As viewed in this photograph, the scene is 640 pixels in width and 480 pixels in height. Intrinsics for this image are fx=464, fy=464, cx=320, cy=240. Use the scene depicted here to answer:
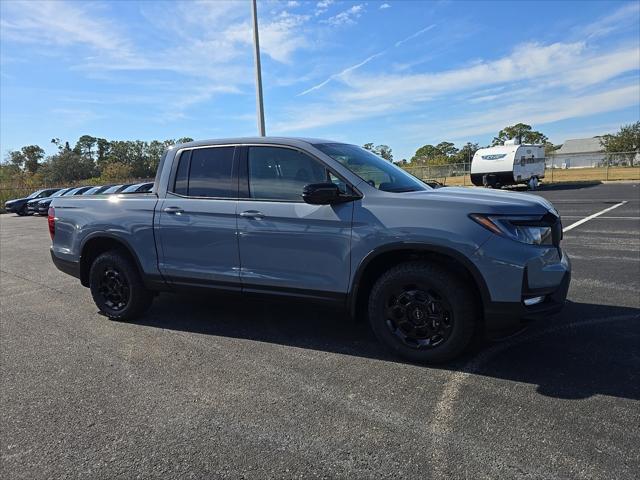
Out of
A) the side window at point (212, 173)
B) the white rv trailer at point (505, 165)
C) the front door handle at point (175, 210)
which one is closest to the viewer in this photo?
the side window at point (212, 173)

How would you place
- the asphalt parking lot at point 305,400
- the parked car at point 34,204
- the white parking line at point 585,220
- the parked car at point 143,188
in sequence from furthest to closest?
the parked car at point 34,204 < the white parking line at point 585,220 < the parked car at point 143,188 < the asphalt parking lot at point 305,400

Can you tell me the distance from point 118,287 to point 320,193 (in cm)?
282

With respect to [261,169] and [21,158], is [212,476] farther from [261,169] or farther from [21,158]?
[21,158]

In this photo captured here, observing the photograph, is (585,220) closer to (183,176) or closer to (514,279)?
(514,279)

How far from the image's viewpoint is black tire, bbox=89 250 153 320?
4.99 metres

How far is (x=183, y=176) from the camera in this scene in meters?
4.75

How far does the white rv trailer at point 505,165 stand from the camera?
955 inches

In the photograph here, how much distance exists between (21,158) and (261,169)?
4279 inches

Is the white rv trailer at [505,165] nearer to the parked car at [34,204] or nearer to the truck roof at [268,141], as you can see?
the truck roof at [268,141]

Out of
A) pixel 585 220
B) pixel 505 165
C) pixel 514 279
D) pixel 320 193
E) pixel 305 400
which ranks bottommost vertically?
pixel 305 400

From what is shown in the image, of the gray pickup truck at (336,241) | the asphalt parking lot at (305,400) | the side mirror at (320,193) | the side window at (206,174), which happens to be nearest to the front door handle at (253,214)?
the gray pickup truck at (336,241)

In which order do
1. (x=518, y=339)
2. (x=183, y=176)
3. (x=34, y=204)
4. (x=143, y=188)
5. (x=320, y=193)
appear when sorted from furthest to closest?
1. (x=34, y=204)
2. (x=143, y=188)
3. (x=183, y=176)
4. (x=518, y=339)
5. (x=320, y=193)

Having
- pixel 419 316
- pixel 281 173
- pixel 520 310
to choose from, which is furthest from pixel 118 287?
pixel 520 310

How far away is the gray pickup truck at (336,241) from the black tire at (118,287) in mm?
15
